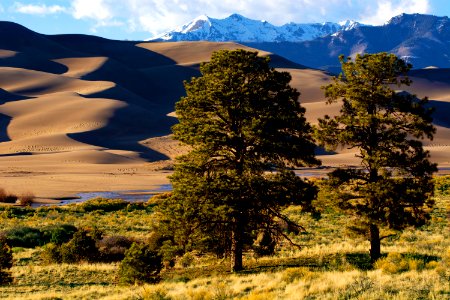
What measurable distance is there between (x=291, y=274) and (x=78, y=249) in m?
12.1

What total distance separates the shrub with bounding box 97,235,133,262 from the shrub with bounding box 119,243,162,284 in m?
6.85

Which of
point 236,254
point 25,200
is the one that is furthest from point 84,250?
point 25,200

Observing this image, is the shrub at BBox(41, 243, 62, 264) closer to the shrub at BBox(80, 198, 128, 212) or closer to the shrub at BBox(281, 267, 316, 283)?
the shrub at BBox(281, 267, 316, 283)

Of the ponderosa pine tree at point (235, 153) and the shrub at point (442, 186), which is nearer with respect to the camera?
the ponderosa pine tree at point (235, 153)

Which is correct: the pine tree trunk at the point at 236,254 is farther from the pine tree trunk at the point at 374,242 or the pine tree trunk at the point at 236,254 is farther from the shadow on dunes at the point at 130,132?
the shadow on dunes at the point at 130,132

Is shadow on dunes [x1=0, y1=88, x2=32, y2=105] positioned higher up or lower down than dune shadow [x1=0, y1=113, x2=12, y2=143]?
higher up

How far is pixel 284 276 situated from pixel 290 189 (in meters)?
3.11

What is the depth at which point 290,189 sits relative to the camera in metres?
16.5

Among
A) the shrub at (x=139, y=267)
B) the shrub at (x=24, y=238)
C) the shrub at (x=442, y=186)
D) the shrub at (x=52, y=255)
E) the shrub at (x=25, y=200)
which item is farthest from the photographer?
the shrub at (x=25, y=200)

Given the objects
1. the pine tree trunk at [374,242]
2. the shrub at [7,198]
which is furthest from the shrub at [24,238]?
the shrub at [7,198]

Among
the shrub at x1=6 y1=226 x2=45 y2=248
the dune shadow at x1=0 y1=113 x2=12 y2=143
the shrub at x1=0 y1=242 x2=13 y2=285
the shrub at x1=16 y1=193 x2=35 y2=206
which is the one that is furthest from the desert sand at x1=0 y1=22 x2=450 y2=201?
the shrub at x1=0 y1=242 x2=13 y2=285

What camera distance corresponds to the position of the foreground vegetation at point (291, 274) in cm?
1201

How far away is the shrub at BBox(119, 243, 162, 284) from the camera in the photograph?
17.2 meters

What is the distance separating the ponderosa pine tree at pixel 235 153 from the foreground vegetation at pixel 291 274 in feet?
5.82
